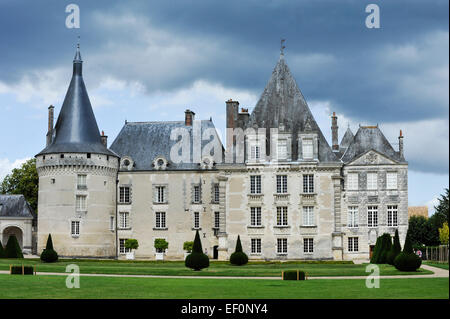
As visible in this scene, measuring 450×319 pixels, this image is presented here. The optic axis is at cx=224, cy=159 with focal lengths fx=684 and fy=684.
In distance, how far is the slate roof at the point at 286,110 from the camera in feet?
162

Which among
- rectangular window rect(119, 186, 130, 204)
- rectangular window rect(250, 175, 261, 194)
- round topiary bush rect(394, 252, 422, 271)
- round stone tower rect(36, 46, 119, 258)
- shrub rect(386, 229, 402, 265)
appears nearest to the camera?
round topiary bush rect(394, 252, 422, 271)

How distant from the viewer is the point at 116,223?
53.8 metres

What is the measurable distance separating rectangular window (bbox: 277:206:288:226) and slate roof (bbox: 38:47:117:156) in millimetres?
13908

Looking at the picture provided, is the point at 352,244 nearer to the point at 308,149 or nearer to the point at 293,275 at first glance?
the point at 308,149

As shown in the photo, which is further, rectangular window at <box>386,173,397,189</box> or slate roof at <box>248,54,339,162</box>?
rectangular window at <box>386,173,397,189</box>

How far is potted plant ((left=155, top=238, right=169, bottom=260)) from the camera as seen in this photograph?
173 feet

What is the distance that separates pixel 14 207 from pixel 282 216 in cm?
2451

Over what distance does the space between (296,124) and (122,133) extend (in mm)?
15253

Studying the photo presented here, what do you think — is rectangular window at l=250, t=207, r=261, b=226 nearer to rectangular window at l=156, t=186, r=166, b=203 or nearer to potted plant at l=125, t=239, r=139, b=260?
rectangular window at l=156, t=186, r=166, b=203

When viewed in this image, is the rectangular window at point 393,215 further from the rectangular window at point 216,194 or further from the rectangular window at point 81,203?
the rectangular window at point 81,203

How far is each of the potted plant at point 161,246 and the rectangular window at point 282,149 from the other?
37.5ft

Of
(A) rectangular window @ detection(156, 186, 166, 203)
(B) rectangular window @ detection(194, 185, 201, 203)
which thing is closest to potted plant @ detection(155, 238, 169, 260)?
(A) rectangular window @ detection(156, 186, 166, 203)
